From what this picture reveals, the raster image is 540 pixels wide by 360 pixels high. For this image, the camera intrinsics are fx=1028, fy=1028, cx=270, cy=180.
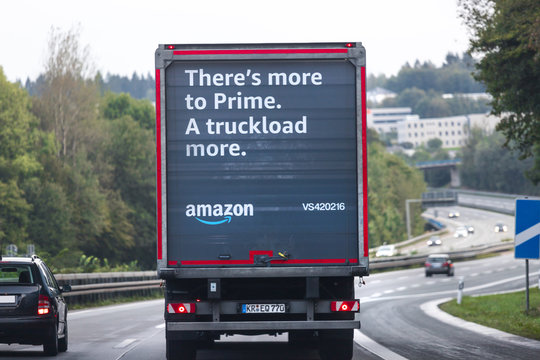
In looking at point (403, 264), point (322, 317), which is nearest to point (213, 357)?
point (322, 317)

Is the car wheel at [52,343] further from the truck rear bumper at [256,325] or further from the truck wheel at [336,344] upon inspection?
the truck wheel at [336,344]

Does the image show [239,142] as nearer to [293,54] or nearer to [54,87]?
[293,54]

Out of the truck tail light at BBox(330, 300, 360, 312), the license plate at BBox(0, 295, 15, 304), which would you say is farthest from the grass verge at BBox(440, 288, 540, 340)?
the license plate at BBox(0, 295, 15, 304)

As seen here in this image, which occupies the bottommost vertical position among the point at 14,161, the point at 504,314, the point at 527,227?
the point at 504,314

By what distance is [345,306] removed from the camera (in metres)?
12.4

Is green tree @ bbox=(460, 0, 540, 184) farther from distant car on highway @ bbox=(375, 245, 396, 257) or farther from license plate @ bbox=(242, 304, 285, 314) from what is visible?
distant car on highway @ bbox=(375, 245, 396, 257)

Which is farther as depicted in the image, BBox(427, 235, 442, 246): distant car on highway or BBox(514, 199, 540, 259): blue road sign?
BBox(427, 235, 442, 246): distant car on highway

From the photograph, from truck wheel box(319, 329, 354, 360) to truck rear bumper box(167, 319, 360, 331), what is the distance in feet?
1.76

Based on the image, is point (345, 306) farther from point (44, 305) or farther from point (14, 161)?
point (14, 161)

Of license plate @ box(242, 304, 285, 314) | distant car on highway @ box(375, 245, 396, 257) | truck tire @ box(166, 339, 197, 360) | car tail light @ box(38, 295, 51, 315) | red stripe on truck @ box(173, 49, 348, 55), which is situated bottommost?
distant car on highway @ box(375, 245, 396, 257)

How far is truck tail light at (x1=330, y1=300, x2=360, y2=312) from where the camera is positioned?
1237 cm

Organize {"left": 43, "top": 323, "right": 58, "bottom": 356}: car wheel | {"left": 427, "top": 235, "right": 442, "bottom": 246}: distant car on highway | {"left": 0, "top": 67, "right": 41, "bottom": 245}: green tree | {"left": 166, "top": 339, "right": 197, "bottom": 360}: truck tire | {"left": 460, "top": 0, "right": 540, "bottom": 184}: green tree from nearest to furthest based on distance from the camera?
{"left": 166, "top": 339, "right": 197, "bottom": 360}: truck tire, {"left": 43, "top": 323, "right": 58, "bottom": 356}: car wheel, {"left": 460, "top": 0, "right": 540, "bottom": 184}: green tree, {"left": 0, "top": 67, "right": 41, "bottom": 245}: green tree, {"left": 427, "top": 235, "right": 442, "bottom": 246}: distant car on highway

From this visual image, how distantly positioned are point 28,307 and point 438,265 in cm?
4693

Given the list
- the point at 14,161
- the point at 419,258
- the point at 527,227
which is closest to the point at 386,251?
the point at 419,258
